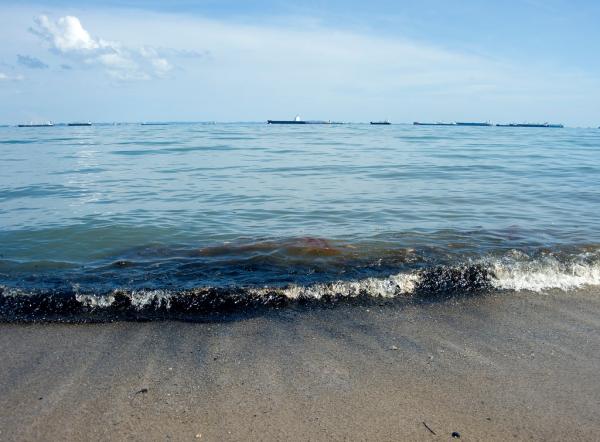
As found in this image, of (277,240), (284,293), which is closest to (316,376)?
(284,293)

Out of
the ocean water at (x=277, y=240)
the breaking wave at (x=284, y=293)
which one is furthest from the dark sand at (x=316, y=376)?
the ocean water at (x=277, y=240)

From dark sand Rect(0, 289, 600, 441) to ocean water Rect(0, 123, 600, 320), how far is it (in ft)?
2.47

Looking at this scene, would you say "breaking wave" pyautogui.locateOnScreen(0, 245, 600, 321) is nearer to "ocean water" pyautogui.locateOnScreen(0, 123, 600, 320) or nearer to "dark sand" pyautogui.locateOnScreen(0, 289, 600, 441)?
"ocean water" pyautogui.locateOnScreen(0, 123, 600, 320)

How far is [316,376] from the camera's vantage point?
13.3ft

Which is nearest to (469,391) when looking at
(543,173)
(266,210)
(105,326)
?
(105,326)

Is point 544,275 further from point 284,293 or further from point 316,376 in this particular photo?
point 316,376

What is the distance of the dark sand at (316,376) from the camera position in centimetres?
335

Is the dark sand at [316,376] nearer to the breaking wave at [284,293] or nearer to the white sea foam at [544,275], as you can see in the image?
the breaking wave at [284,293]

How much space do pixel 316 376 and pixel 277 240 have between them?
4951 millimetres

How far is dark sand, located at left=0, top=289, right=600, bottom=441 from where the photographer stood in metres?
3.35

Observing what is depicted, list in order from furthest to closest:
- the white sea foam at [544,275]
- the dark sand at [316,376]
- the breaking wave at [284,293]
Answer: the white sea foam at [544,275] < the breaking wave at [284,293] < the dark sand at [316,376]

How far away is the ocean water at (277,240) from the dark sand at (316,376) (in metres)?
0.75

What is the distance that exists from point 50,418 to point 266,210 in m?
8.75

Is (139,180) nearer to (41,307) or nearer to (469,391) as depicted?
(41,307)
